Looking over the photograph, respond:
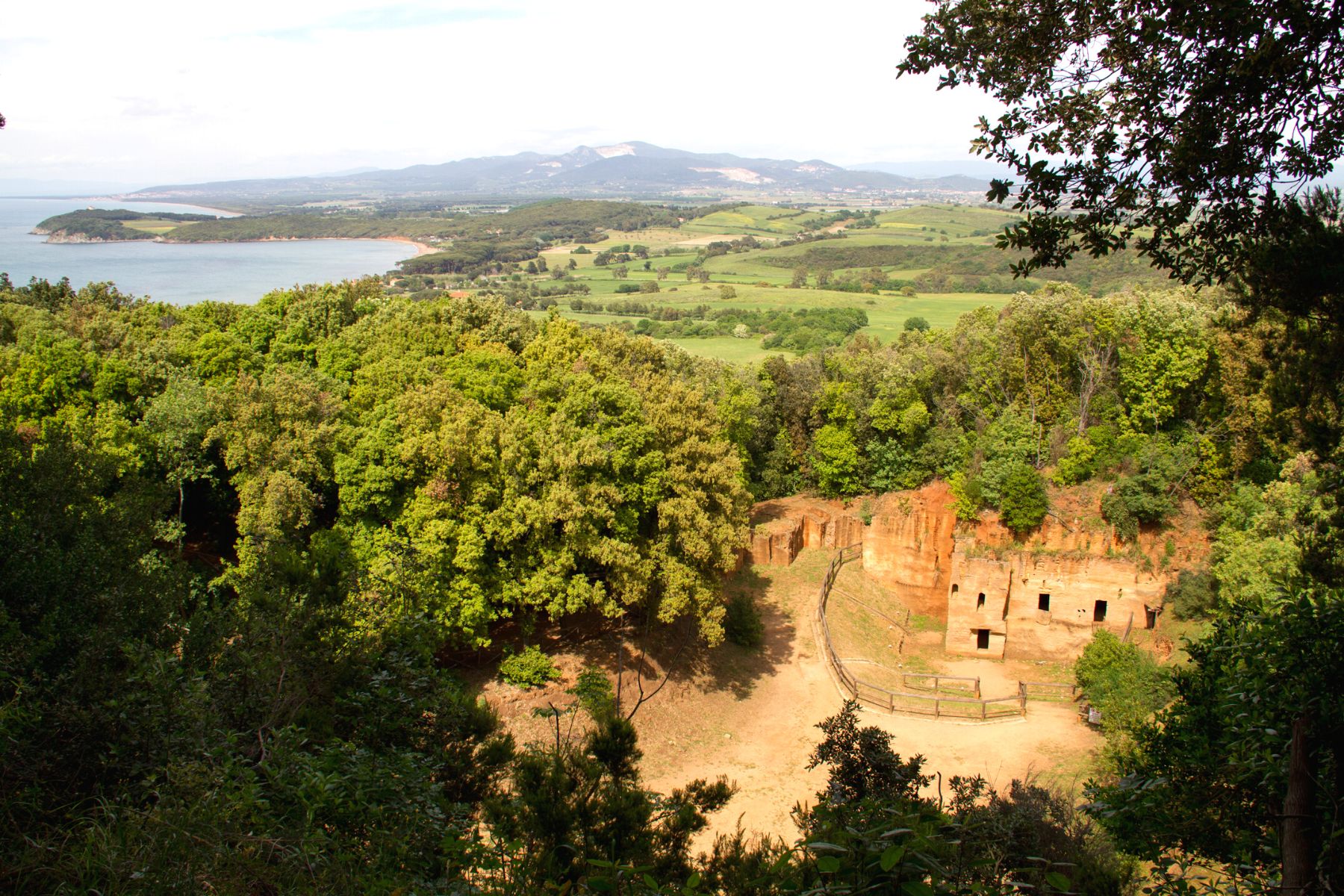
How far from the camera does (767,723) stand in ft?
67.2

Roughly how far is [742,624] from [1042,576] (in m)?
8.98

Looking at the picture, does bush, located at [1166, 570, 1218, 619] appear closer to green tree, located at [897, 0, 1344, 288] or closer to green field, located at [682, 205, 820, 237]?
green tree, located at [897, 0, 1344, 288]

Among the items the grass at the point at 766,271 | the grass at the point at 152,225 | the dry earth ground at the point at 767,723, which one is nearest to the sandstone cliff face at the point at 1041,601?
the dry earth ground at the point at 767,723

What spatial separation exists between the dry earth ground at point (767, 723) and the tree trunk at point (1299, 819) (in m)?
11.1

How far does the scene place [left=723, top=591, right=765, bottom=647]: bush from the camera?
23.5 m

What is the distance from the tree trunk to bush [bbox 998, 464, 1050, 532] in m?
18.7

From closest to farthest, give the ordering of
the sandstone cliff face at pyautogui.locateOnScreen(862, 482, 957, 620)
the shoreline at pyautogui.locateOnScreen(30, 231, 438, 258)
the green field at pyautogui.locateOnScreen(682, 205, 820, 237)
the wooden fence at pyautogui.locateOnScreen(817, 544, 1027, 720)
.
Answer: the wooden fence at pyautogui.locateOnScreen(817, 544, 1027, 720), the sandstone cliff face at pyautogui.locateOnScreen(862, 482, 957, 620), the shoreline at pyautogui.locateOnScreen(30, 231, 438, 258), the green field at pyautogui.locateOnScreen(682, 205, 820, 237)

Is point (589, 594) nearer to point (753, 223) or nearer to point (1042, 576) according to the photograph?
point (1042, 576)

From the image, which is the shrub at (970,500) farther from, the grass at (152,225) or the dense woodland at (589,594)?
the grass at (152,225)

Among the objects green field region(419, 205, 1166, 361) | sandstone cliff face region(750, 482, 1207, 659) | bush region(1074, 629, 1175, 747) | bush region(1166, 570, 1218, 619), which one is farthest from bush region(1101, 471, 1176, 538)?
green field region(419, 205, 1166, 361)

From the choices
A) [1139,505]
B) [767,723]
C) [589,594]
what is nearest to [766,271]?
[1139,505]

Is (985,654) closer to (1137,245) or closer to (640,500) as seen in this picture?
(640,500)

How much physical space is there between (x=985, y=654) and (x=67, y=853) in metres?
23.8

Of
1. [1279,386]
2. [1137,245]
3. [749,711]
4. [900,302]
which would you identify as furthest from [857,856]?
[900,302]
